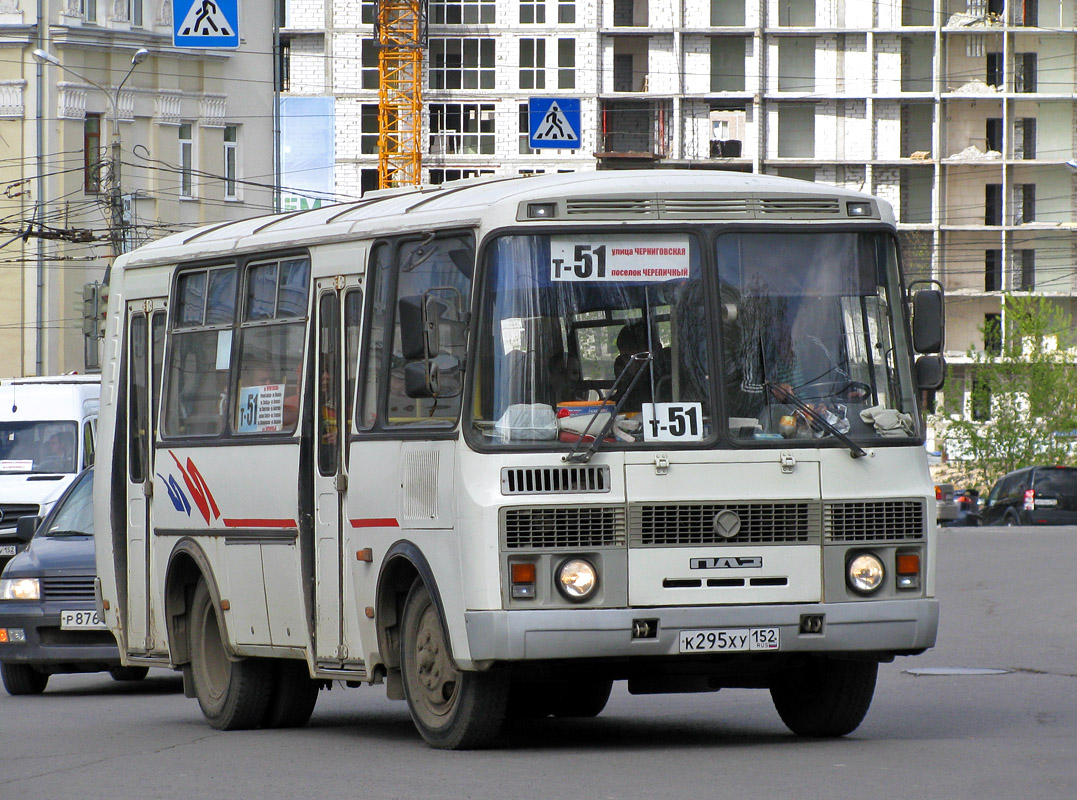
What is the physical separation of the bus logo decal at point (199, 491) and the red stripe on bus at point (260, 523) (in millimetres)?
176

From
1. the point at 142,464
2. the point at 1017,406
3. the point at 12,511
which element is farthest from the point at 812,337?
the point at 1017,406

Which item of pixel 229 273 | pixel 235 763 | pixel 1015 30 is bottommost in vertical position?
pixel 235 763

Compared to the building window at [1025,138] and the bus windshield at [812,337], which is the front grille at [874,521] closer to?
the bus windshield at [812,337]

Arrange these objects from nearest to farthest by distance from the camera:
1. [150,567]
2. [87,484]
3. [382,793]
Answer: [382,793] < [150,567] < [87,484]

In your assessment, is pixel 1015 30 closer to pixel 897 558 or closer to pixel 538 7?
pixel 538 7

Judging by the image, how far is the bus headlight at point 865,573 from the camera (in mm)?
10289

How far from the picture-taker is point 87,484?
18.0 m

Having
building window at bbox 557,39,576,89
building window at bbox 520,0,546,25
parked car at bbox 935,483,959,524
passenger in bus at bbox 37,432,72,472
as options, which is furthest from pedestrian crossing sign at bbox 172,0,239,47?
building window at bbox 557,39,576,89

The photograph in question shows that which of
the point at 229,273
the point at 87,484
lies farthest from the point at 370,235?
the point at 87,484

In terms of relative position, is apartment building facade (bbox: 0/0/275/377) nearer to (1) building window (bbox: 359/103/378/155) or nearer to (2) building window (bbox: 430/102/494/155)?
(2) building window (bbox: 430/102/494/155)

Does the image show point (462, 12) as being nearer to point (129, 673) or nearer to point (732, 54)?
point (732, 54)

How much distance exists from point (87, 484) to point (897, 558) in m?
Answer: 9.40

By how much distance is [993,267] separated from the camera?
310ft

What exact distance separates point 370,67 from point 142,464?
7998 centimetres
